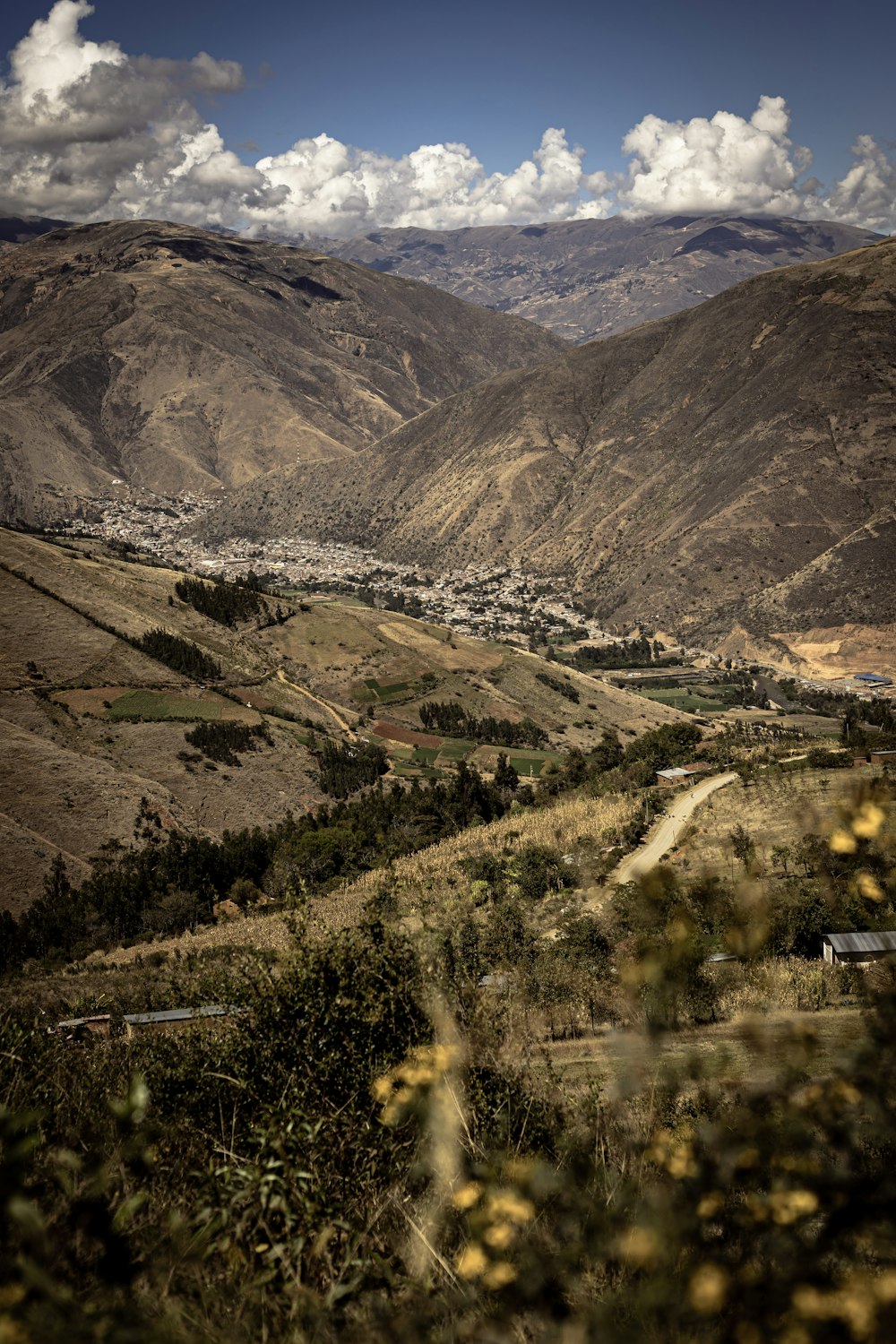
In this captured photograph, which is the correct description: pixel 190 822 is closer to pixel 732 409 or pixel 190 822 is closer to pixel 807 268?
pixel 732 409

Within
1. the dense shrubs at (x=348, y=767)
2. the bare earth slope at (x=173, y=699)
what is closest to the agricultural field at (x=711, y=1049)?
the bare earth slope at (x=173, y=699)

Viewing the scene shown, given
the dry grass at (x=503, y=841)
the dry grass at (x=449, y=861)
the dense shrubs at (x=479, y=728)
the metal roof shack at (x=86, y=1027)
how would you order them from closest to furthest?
the metal roof shack at (x=86, y=1027), the dry grass at (x=449, y=861), the dry grass at (x=503, y=841), the dense shrubs at (x=479, y=728)

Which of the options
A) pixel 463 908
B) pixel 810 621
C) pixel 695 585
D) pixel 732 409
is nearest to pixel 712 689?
pixel 810 621

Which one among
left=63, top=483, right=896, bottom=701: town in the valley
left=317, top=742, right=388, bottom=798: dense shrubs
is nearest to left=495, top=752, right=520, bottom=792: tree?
left=317, top=742, right=388, bottom=798: dense shrubs

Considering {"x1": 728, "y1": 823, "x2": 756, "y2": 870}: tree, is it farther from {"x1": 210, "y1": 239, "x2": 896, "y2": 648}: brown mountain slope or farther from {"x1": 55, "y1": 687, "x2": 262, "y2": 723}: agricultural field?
{"x1": 210, "y1": 239, "x2": 896, "y2": 648}: brown mountain slope

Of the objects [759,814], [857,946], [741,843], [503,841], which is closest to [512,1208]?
[857,946]

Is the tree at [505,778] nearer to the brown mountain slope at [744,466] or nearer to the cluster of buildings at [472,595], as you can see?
the cluster of buildings at [472,595]

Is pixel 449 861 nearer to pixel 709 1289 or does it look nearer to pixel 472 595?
pixel 709 1289
